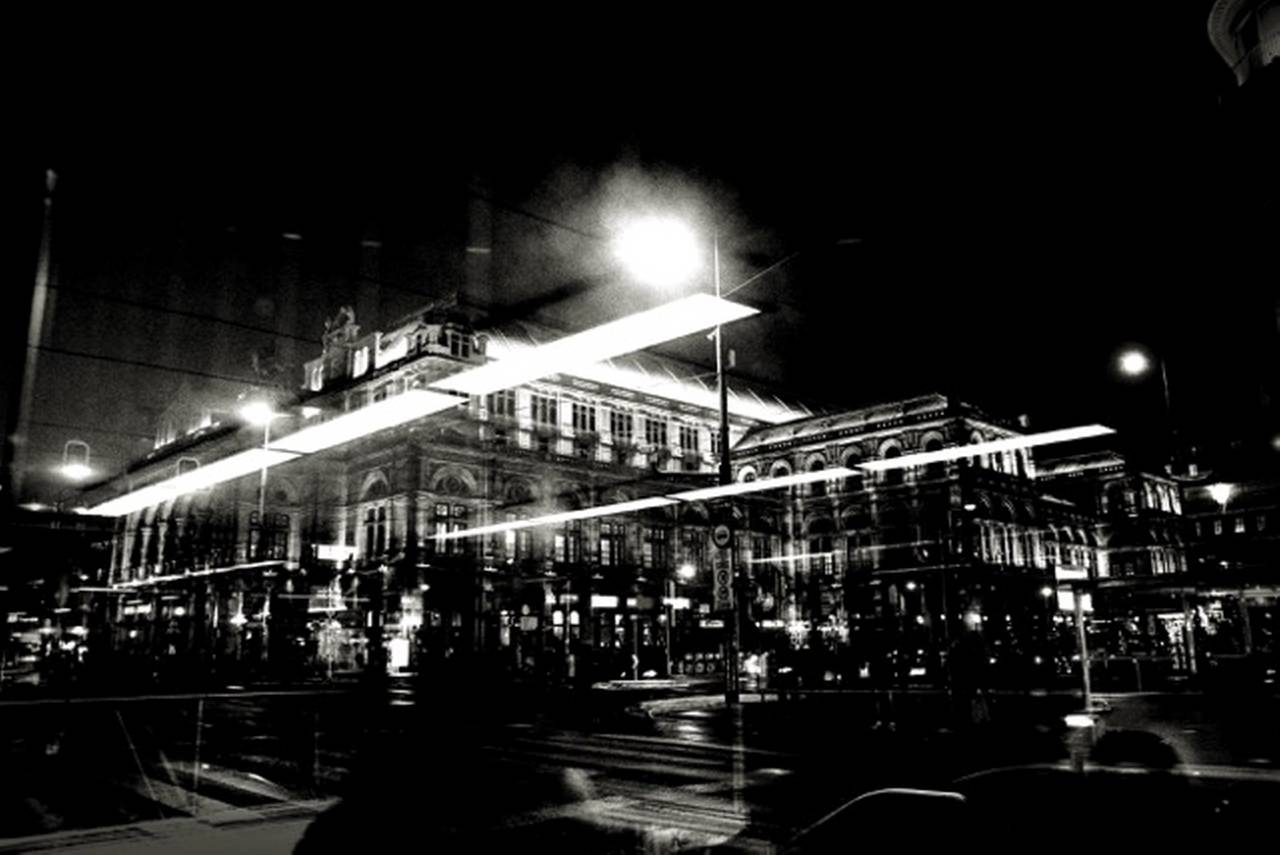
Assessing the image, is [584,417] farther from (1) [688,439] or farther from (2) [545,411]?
(1) [688,439]

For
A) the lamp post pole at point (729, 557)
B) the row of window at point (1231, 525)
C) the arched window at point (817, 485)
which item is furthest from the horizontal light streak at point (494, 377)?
the arched window at point (817, 485)

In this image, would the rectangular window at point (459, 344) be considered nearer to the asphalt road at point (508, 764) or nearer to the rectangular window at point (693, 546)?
the rectangular window at point (693, 546)

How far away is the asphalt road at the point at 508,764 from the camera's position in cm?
750

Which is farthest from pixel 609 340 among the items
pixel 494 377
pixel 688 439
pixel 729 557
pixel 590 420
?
pixel 688 439

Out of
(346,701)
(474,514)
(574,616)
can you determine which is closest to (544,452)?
(474,514)

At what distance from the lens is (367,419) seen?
10.6 meters

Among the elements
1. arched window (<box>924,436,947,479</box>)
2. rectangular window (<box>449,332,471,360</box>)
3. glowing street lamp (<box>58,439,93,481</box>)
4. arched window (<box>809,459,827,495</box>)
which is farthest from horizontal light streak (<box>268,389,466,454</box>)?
arched window (<box>809,459,827,495</box>)

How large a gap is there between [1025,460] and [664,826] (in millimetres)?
72477

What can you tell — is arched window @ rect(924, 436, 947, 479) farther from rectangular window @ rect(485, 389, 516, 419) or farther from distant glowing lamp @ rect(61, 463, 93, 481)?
distant glowing lamp @ rect(61, 463, 93, 481)

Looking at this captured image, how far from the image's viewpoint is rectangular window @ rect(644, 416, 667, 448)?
62.2 meters

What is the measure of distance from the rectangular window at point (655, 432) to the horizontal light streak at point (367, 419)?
5033 centimetres

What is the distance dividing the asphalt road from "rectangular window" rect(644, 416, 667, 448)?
124 feet

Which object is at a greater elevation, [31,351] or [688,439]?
[688,439]

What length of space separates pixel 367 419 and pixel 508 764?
21.1ft
